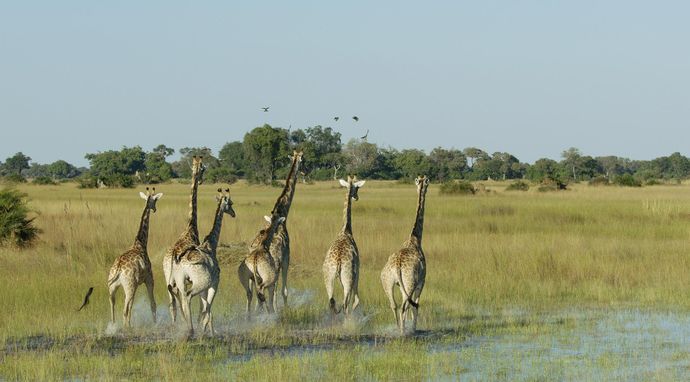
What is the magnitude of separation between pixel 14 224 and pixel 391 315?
12.4 metres

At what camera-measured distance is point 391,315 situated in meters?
14.5

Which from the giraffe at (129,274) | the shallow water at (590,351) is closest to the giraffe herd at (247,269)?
the giraffe at (129,274)

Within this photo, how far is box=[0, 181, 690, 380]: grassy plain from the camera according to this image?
416 inches

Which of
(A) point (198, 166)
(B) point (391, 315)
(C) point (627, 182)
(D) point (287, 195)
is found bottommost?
(B) point (391, 315)

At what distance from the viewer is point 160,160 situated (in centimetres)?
13038

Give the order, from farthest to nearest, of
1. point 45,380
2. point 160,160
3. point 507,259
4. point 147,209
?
point 160,160 < point 507,259 < point 147,209 < point 45,380

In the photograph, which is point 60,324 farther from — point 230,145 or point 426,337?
point 230,145

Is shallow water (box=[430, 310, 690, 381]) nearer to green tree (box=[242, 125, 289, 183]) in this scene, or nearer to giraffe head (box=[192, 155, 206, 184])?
giraffe head (box=[192, 155, 206, 184])

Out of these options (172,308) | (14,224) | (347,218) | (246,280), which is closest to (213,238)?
(246,280)

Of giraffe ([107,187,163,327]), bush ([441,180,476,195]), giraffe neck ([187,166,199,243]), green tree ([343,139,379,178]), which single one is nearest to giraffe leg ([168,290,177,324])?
giraffe ([107,187,163,327])

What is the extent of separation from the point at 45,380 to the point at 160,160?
12273cm

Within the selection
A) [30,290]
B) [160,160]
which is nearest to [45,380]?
[30,290]

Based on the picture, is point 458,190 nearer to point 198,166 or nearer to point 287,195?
point 287,195

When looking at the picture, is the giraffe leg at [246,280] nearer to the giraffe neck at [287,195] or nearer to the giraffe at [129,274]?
the giraffe at [129,274]
